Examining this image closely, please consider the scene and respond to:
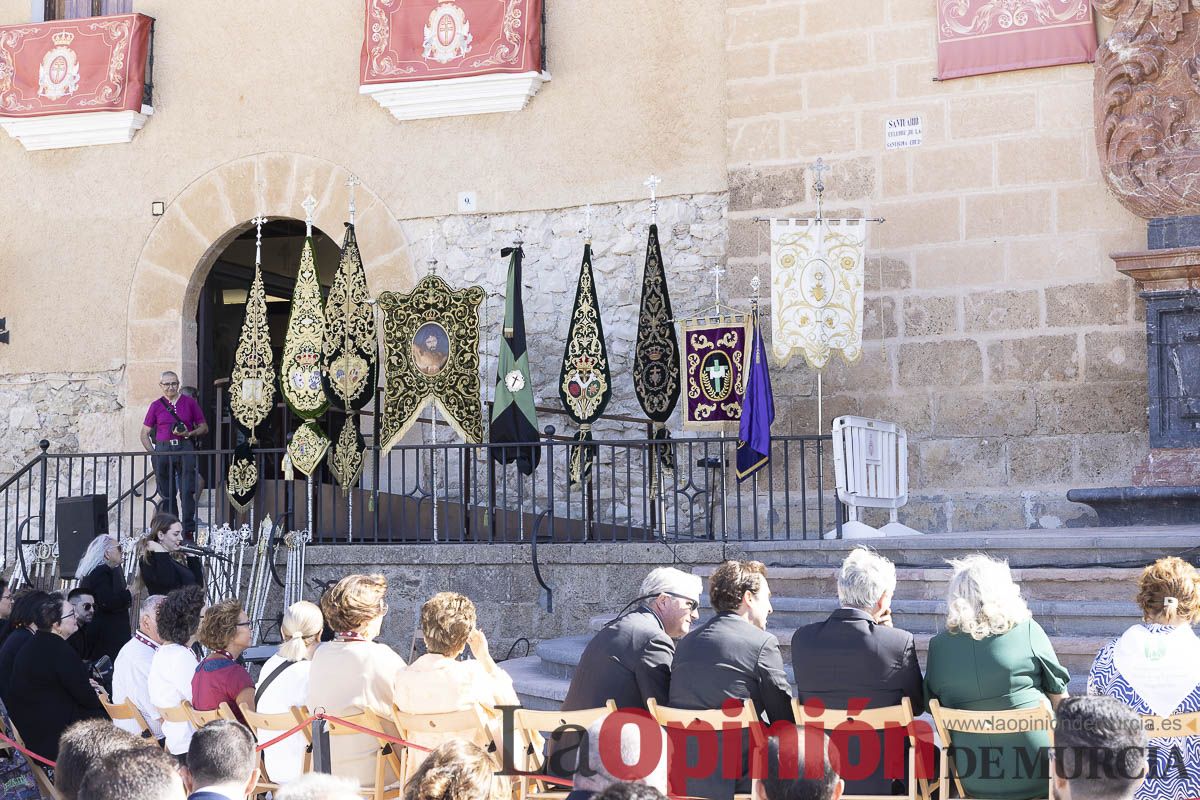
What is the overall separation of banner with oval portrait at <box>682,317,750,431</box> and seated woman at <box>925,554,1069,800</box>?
513 centimetres

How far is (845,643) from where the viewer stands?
4.16 meters

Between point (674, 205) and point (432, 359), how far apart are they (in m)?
2.02

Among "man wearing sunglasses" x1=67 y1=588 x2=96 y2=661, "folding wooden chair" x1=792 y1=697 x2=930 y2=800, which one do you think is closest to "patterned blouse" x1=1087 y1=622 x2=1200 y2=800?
"folding wooden chair" x1=792 y1=697 x2=930 y2=800

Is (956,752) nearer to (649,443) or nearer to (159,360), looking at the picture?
(649,443)

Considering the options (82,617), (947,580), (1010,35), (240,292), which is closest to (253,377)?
(82,617)

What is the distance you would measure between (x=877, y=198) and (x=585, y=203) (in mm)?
2034

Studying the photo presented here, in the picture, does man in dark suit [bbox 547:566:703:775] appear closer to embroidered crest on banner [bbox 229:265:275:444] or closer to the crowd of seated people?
the crowd of seated people

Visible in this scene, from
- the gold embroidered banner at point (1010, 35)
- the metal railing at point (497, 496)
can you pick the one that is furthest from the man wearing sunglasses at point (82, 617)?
the gold embroidered banner at point (1010, 35)

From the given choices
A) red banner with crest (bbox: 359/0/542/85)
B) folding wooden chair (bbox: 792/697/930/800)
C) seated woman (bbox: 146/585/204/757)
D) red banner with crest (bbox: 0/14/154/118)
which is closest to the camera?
folding wooden chair (bbox: 792/697/930/800)

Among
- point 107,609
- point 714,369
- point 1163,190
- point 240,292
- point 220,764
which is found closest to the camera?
point 220,764

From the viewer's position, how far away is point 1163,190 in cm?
890

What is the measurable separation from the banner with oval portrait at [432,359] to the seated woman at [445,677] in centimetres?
508

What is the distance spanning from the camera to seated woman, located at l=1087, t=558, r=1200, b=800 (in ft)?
12.1

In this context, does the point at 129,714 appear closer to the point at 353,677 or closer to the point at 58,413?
the point at 353,677
